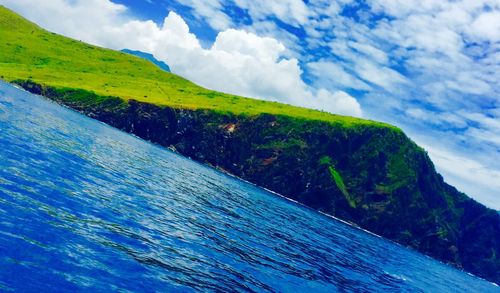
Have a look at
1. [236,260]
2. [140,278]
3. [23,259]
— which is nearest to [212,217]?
[236,260]

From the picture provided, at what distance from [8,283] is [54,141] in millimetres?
51944

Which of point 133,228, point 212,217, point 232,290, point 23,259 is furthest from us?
point 212,217

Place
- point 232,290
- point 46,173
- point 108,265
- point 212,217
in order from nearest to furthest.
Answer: point 108,265, point 232,290, point 46,173, point 212,217

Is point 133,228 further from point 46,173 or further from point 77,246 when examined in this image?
point 46,173

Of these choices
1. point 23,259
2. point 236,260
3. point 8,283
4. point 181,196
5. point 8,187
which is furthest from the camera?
point 181,196

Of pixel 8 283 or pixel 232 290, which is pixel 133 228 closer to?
pixel 232 290

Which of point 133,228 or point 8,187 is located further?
point 133,228

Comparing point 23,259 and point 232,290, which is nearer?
point 23,259

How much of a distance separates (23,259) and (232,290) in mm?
15686

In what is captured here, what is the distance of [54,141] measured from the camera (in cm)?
6756

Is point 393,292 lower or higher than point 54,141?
lower

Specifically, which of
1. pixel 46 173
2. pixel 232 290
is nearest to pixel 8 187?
pixel 46 173

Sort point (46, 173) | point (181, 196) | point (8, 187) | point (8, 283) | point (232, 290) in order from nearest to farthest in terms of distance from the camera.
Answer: point (8, 283) → point (232, 290) → point (8, 187) → point (46, 173) → point (181, 196)

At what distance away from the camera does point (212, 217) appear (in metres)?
59.8
